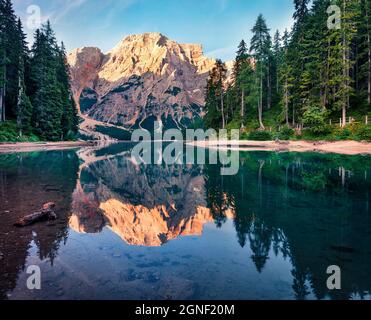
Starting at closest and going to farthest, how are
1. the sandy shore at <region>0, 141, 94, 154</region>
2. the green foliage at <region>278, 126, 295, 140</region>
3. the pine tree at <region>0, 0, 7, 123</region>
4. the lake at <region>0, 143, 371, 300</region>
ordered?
the lake at <region>0, 143, 371, 300</region>
the sandy shore at <region>0, 141, 94, 154</region>
the green foliage at <region>278, 126, 295, 140</region>
the pine tree at <region>0, 0, 7, 123</region>

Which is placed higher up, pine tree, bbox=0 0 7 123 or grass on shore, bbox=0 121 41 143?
pine tree, bbox=0 0 7 123

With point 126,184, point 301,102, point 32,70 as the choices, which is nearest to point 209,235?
point 126,184

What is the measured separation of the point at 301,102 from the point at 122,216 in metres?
39.2

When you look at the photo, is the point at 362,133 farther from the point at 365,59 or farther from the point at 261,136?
the point at 365,59

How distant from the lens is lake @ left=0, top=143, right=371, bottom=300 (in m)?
4.50

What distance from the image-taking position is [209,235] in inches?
286

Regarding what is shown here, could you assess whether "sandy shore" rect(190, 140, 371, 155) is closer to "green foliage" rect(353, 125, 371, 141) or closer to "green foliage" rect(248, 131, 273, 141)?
"green foliage" rect(353, 125, 371, 141)

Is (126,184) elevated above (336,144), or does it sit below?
below

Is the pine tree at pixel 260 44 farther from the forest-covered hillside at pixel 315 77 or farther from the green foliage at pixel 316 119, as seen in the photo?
the green foliage at pixel 316 119

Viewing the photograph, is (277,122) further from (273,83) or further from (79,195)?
(79,195)

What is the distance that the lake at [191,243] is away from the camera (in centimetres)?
450

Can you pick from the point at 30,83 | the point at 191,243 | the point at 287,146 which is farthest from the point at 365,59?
the point at 30,83

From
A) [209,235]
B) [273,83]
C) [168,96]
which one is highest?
[168,96]

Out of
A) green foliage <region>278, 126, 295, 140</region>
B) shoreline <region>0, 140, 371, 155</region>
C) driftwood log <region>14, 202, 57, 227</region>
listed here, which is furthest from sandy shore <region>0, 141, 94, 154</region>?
green foliage <region>278, 126, 295, 140</region>
